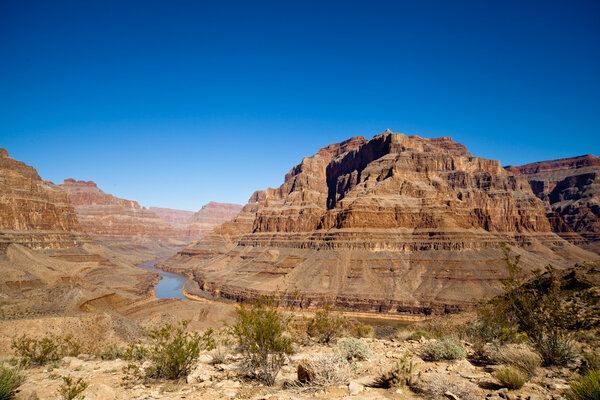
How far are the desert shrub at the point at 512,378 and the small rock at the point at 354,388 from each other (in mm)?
3706

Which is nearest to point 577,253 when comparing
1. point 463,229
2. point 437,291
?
A: point 463,229

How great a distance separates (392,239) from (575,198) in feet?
379

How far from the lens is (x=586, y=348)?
11.9 meters

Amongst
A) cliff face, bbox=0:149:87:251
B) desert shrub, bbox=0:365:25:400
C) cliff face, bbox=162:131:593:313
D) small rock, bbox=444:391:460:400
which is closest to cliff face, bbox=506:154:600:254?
cliff face, bbox=162:131:593:313

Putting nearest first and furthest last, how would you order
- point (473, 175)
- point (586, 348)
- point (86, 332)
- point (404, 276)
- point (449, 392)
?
point (449, 392) → point (586, 348) → point (86, 332) → point (404, 276) → point (473, 175)

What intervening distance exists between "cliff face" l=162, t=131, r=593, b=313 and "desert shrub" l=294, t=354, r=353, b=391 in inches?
1241

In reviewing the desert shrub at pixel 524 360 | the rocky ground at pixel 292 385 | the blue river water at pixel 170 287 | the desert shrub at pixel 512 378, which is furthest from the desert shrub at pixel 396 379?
the blue river water at pixel 170 287

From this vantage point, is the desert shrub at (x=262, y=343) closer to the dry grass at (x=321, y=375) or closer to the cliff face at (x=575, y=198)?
the dry grass at (x=321, y=375)

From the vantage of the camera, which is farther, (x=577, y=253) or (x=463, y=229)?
(x=577, y=253)

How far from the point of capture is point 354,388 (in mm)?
9195

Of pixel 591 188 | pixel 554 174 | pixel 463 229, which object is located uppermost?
pixel 554 174

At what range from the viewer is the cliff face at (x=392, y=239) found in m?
70.5

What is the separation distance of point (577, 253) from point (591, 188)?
Result: 185ft

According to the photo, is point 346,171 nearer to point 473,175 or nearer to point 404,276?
point 473,175
